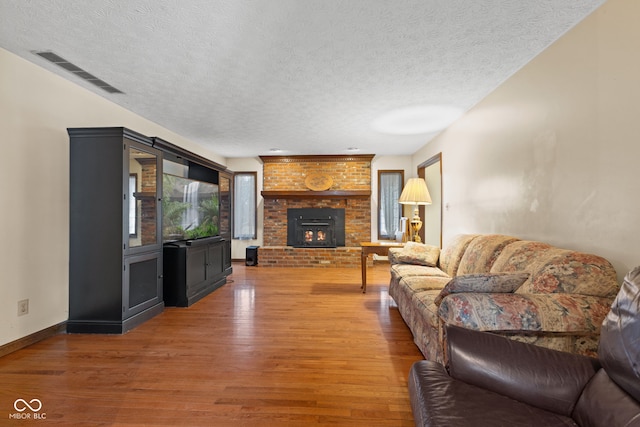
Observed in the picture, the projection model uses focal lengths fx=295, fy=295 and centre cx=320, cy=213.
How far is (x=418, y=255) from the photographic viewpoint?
360 centimetres

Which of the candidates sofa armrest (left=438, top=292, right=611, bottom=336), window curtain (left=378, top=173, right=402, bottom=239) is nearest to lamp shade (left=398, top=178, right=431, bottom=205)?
window curtain (left=378, top=173, right=402, bottom=239)

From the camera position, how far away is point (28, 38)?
2.19m

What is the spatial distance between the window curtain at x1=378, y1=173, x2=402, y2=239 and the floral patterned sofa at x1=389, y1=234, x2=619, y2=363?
421 centimetres

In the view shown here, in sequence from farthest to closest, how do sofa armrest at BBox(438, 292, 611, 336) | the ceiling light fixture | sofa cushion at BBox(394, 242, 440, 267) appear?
1. the ceiling light fixture
2. sofa cushion at BBox(394, 242, 440, 267)
3. sofa armrest at BBox(438, 292, 611, 336)

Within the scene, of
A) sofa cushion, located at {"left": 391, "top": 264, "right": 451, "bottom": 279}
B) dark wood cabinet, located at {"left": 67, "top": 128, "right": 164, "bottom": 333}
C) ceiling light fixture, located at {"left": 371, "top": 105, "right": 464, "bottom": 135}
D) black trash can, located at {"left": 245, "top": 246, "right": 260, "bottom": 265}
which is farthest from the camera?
black trash can, located at {"left": 245, "top": 246, "right": 260, "bottom": 265}

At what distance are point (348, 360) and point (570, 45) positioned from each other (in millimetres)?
2775

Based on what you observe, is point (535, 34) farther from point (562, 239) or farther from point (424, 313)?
point (424, 313)

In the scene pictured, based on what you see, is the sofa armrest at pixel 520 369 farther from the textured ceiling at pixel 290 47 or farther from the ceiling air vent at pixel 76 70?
the ceiling air vent at pixel 76 70

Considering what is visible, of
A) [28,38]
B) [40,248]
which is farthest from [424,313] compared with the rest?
[28,38]

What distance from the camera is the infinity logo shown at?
1702 millimetres

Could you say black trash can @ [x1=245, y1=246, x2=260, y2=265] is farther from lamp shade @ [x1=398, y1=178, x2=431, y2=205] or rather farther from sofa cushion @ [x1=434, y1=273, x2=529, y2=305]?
sofa cushion @ [x1=434, y1=273, x2=529, y2=305]

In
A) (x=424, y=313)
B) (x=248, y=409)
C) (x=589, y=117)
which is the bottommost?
(x=248, y=409)

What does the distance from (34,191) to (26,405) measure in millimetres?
1740

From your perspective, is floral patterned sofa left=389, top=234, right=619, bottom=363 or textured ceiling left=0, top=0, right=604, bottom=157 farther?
textured ceiling left=0, top=0, right=604, bottom=157
